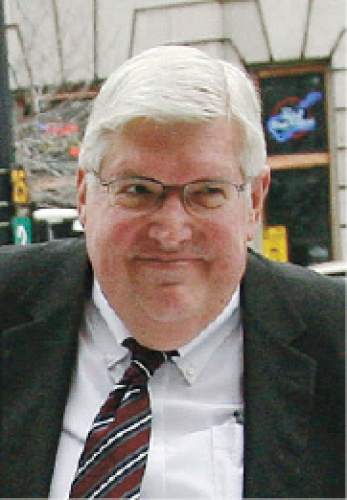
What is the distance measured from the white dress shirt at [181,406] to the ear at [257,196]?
208mm

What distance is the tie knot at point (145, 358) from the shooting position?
2.10m

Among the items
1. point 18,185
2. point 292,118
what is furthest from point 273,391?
point 292,118

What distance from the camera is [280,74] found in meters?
10.9

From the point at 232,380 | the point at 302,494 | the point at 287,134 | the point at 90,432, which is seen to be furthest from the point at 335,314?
the point at 287,134

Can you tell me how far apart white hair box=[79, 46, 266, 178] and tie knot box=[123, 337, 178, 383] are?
43 cm

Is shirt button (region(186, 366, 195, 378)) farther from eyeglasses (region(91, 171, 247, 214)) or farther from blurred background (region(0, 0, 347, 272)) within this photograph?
blurred background (region(0, 0, 347, 272))

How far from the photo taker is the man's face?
192cm

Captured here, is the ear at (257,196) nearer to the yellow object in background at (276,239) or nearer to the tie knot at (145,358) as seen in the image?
the tie knot at (145,358)

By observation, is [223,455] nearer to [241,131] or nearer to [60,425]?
[60,425]

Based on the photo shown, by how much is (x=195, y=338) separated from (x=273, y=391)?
221mm

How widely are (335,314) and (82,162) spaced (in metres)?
0.72

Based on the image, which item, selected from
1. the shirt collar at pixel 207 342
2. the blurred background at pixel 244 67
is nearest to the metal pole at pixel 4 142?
the blurred background at pixel 244 67

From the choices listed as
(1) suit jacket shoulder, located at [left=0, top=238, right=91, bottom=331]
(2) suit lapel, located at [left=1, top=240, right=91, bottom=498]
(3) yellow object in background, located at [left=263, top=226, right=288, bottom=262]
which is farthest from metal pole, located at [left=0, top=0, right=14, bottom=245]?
(2) suit lapel, located at [left=1, top=240, right=91, bottom=498]

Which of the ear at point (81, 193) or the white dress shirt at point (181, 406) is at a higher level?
the ear at point (81, 193)
